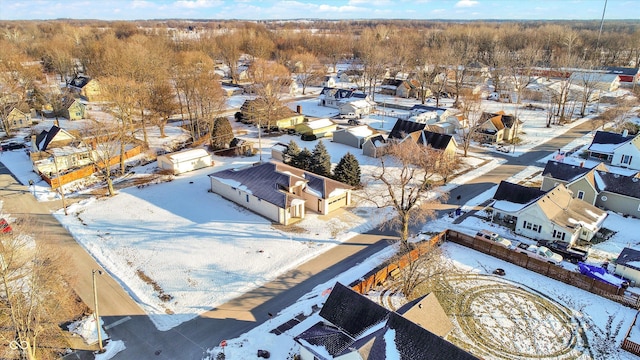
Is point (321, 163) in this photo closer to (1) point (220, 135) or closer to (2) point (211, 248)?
(2) point (211, 248)

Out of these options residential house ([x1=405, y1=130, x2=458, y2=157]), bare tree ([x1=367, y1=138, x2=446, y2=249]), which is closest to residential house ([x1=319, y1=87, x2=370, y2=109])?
residential house ([x1=405, y1=130, x2=458, y2=157])

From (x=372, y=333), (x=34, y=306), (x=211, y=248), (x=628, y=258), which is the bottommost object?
(x=211, y=248)

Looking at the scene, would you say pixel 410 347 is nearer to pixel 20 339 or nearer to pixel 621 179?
pixel 20 339

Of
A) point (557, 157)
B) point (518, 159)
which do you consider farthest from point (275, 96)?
point (557, 157)

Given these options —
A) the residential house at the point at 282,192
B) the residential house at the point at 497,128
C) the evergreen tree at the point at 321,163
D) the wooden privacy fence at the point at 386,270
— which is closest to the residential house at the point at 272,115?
the evergreen tree at the point at 321,163

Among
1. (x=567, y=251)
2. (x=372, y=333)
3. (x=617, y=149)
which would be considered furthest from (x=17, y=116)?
(x=617, y=149)

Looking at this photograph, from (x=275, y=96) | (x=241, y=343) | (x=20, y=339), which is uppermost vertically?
(x=275, y=96)

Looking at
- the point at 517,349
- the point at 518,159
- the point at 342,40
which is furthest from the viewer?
the point at 342,40
